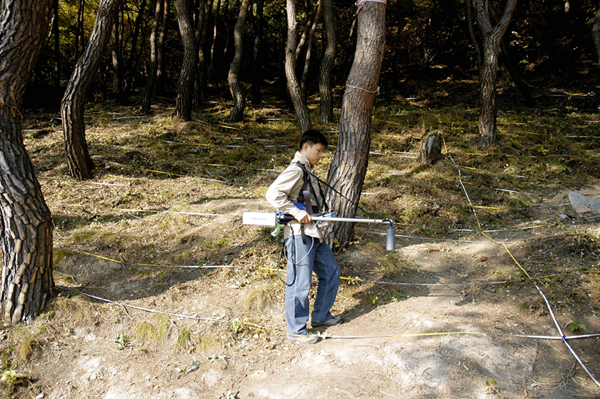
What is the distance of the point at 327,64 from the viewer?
35.6 feet

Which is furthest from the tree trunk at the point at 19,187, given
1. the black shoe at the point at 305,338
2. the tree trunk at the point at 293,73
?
the tree trunk at the point at 293,73

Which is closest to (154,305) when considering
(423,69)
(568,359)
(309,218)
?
(309,218)

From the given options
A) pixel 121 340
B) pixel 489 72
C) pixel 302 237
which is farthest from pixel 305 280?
pixel 489 72

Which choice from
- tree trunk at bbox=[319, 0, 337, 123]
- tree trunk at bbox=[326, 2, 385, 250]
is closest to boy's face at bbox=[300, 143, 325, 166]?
tree trunk at bbox=[326, 2, 385, 250]

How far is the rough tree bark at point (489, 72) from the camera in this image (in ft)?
30.9

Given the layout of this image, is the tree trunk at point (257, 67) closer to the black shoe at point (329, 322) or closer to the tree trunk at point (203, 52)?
the tree trunk at point (203, 52)

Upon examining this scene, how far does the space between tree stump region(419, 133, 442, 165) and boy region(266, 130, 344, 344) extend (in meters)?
5.20

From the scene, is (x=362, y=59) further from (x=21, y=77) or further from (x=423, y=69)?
(x=423, y=69)

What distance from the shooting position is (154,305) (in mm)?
4449

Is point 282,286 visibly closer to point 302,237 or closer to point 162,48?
point 302,237

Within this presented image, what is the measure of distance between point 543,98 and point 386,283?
11.0 m

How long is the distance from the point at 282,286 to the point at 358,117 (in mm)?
2217

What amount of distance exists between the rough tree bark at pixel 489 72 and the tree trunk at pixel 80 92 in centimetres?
779

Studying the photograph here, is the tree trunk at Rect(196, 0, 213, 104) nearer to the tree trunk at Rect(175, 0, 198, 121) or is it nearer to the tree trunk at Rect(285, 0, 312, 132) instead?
the tree trunk at Rect(175, 0, 198, 121)
